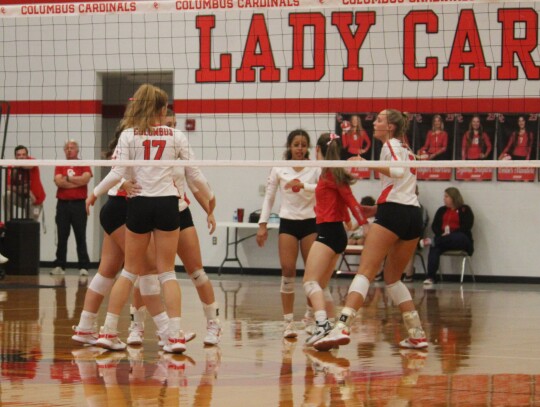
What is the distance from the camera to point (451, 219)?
17.6m

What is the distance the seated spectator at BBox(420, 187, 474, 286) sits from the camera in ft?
57.5

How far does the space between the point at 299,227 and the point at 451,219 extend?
853cm

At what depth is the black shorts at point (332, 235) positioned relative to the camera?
28.8 ft

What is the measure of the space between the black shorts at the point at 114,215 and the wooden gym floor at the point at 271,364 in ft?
2.97

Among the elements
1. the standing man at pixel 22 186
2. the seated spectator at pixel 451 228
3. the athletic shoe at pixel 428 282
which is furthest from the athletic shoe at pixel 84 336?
the seated spectator at pixel 451 228

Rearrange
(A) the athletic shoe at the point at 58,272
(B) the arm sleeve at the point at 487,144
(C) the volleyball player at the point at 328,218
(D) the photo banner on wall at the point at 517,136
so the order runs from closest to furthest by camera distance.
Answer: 1. (C) the volleyball player at the point at 328,218
2. (A) the athletic shoe at the point at 58,272
3. (D) the photo banner on wall at the point at 517,136
4. (B) the arm sleeve at the point at 487,144

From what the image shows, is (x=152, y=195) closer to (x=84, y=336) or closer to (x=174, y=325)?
(x=174, y=325)

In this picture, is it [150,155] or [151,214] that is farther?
[150,155]

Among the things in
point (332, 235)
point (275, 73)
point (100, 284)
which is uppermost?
point (275, 73)

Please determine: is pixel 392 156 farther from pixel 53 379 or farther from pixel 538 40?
pixel 538 40

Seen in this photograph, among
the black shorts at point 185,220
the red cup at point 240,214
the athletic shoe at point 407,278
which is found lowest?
the athletic shoe at point 407,278

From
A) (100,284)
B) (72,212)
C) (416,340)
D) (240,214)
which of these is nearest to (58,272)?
(72,212)

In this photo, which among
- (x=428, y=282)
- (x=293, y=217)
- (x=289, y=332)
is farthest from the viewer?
(x=428, y=282)

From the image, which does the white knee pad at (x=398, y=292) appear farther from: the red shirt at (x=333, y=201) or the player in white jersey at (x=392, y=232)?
the red shirt at (x=333, y=201)
